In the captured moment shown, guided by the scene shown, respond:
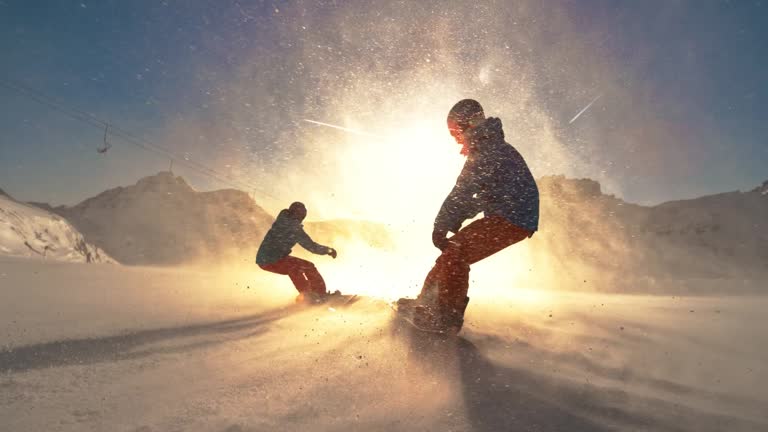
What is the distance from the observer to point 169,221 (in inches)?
3474

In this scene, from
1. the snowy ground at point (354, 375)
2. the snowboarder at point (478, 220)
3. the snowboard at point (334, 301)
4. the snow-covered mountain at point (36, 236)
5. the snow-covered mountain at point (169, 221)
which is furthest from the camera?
the snow-covered mountain at point (169, 221)

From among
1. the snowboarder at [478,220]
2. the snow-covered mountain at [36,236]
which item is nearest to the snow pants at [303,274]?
the snowboarder at [478,220]

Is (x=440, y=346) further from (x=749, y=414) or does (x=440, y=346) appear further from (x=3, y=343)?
(x=3, y=343)

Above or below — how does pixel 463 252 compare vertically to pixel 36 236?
below

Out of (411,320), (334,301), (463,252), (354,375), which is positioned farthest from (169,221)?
(354,375)

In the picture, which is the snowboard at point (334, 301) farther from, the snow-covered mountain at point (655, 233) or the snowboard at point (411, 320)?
the snow-covered mountain at point (655, 233)

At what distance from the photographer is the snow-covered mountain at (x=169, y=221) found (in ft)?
259

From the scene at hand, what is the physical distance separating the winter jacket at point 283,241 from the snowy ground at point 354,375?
217 centimetres

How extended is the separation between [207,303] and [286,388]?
3.03 m

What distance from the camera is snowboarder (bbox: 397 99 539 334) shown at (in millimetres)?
2594

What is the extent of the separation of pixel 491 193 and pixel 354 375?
1566 millimetres

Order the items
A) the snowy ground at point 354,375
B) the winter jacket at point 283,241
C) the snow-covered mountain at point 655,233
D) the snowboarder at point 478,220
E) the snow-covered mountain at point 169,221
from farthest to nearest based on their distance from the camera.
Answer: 1. the snow-covered mountain at point 169,221
2. the snow-covered mountain at point 655,233
3. the winter jacket at point 283,241
4. the snowboarder at point 478,220
5. the snowy ground at point 354,375

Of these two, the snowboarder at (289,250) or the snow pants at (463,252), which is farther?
the snowboarder at (289,250)

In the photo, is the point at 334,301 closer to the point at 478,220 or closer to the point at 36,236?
the point at 478,220
